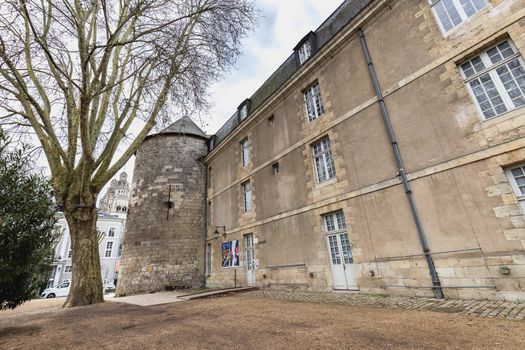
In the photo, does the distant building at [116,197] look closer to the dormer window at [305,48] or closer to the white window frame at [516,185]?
the dormer window at [305,48]

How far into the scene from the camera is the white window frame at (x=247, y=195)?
11.5m

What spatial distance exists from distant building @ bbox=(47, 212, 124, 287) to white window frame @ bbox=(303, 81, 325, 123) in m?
30.2

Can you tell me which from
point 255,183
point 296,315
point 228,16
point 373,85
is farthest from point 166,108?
point 296,315

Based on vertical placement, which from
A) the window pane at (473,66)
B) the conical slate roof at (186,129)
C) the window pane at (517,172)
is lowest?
the window pane at (517,172)

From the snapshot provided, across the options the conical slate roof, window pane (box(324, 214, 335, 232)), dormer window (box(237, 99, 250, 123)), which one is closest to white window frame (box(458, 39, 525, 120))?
window pane (box(324, 214, 335, 232))

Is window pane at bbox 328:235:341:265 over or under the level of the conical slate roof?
under

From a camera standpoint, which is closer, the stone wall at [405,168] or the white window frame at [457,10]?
the stone wall at [405,168]

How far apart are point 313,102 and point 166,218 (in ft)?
33.2

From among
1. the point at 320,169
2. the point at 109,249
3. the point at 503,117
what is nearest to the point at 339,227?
the point at 320,169

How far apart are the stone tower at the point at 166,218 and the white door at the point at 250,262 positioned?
13.4 feet

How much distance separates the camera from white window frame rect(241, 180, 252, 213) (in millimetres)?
11502

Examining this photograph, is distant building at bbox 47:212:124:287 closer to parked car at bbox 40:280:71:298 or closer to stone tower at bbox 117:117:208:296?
parked car at bbox 40:280:71:298

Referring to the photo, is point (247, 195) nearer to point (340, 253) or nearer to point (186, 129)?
point (340, 253)

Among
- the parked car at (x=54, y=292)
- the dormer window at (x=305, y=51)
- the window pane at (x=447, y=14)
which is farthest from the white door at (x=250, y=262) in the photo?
the parked car at (x=54, y=292)
